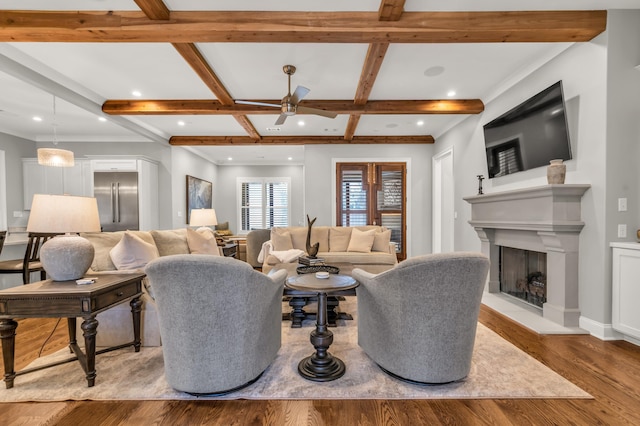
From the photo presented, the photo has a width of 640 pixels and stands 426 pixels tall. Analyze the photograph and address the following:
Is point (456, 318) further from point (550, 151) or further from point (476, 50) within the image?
point (476, 50)

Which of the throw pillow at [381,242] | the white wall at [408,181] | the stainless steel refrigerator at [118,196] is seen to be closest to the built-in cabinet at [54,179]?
the stainless steel refrigerator at [118,196]

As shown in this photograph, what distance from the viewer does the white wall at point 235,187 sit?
29.8ft

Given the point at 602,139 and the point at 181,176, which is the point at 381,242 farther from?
the point at 181,176

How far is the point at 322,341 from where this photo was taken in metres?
2.02

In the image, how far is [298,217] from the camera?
358 inches

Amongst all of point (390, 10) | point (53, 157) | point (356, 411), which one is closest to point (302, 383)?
point (356, 411)

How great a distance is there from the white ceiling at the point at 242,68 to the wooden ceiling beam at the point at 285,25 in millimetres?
59

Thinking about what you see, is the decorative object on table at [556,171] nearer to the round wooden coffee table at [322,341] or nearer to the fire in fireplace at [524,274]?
the fire in fireplace at [524,274]

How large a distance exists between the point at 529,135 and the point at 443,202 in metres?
2.95

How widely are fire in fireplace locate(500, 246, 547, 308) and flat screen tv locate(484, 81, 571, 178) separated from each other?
1.05 metres

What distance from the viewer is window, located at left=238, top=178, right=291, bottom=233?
911 centimetres

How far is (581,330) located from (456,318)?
76.4 inches

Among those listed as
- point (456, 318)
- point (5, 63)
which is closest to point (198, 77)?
point (5, 63)

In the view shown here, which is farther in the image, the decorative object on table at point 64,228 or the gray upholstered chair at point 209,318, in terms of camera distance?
the decorative object on table at point 64,228
